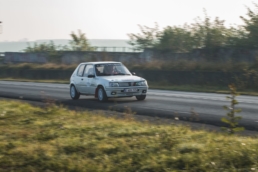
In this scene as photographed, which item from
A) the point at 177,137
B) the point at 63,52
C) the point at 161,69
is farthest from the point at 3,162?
the point at 63,52

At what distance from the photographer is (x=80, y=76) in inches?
821

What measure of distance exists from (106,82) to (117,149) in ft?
34.8

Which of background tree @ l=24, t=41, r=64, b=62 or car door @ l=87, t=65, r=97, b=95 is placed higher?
background tree @ l=24, t=41, r=64, b=62

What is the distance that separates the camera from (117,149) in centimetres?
826

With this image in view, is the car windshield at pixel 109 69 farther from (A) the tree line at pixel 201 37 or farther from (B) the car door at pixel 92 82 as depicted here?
(A) the tree line at pixel 201 37

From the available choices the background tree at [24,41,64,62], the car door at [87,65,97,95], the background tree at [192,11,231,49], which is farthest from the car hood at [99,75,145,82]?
the background tree at [24,41,64,62]

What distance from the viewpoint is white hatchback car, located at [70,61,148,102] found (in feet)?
61.4

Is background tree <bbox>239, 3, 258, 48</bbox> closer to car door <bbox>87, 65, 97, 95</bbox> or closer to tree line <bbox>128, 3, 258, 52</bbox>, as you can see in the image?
tree line <bbox>128, 3, 258, 52</bbox>

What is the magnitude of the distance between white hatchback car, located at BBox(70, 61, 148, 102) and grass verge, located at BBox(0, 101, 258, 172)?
7.75 meters

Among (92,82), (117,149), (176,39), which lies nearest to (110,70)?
(92,82)

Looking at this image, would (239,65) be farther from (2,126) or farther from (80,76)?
(2,126)

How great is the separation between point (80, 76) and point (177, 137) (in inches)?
482

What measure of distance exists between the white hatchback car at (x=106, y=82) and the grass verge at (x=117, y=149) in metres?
7.75

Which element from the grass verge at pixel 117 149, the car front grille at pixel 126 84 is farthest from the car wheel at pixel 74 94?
the grass verge at pixel 117 149
